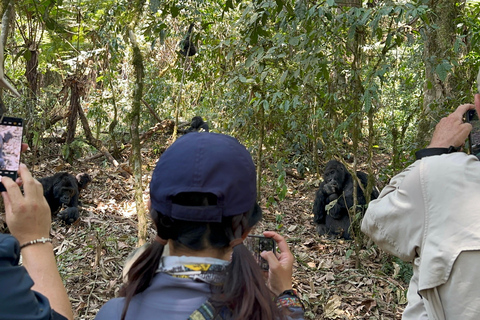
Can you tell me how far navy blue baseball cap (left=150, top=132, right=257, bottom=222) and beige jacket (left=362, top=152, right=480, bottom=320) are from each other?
786mm

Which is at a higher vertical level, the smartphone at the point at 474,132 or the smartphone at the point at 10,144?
the smartphone at the point at 474,132

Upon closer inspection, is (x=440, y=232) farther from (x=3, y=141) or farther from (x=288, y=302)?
(x=3, y=141)

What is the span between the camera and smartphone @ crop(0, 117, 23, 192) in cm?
165

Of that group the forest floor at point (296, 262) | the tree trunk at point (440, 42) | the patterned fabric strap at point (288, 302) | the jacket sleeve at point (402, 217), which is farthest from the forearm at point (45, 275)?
the tree trunk at point (440, 42)

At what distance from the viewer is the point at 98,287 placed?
438cm

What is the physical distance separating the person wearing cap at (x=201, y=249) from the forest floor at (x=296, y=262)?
118 inches

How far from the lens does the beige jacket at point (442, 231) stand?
1616mm

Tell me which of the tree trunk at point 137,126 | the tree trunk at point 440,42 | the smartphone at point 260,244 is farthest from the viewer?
the tree trunk at point 440,42

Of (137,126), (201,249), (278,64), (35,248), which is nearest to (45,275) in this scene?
(35,248)

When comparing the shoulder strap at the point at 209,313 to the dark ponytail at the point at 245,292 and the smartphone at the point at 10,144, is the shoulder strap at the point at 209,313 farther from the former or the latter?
the smartphone at the point at 10,144

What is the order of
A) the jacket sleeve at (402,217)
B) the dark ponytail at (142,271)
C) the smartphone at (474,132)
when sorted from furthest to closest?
the smartphone at (474,132) → the jacket sleeve at (402,217) → the dark ponytail at (142,271)

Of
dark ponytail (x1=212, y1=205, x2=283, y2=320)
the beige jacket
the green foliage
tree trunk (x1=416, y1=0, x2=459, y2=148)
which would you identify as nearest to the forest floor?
the green foliage

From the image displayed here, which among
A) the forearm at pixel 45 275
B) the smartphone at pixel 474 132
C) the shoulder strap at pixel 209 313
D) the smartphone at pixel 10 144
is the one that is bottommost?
the forearm at pixel 45 275

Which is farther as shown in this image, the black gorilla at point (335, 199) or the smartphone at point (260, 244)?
the black gorilla at point (335, 199)
